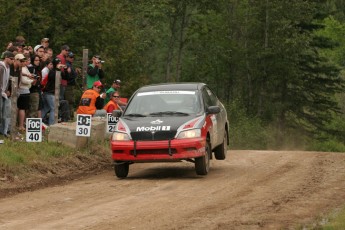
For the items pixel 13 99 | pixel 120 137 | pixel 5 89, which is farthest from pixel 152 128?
pixel 5 89

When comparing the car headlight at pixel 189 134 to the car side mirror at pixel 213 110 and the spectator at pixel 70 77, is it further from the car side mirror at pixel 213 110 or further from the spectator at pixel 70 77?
the spectator at pixel 70 77

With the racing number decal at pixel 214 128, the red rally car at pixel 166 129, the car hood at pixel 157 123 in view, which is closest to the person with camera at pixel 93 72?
the red rally car at pixel 166 129

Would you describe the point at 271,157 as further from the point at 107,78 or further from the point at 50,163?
the point at 107,78

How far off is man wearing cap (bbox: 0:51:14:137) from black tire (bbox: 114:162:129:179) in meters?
2.91

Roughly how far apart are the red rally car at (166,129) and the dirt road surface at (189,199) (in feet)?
1.45

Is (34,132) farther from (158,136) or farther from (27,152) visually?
(158,136)

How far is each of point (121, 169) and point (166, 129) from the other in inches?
50.8

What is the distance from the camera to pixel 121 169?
17.4 m

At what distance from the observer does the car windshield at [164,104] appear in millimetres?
17797

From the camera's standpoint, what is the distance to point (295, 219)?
38.5 ft

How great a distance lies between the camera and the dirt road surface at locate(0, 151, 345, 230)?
11.7 meters

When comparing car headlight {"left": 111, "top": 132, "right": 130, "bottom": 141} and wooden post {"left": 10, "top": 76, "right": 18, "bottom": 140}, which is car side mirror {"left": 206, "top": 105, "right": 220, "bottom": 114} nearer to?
car headlight {"left": 111, "top": 132, "right": 130, "bottom": 141}

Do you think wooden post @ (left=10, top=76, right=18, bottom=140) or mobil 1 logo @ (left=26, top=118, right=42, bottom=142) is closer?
mobil 1 logo @ (left=26, top=118, right=42, bottom=142)

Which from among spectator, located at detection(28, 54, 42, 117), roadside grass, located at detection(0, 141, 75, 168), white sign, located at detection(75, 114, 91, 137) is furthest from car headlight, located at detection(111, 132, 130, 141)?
spectator, located at detection(28, 54, 42, 117)
